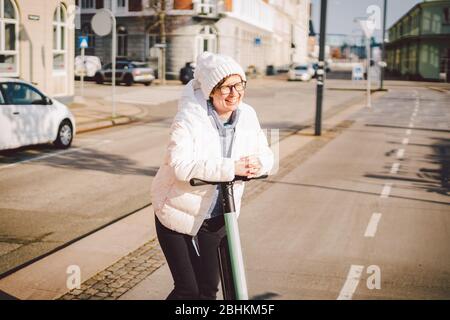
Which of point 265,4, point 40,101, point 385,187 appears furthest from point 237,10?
point 385,187

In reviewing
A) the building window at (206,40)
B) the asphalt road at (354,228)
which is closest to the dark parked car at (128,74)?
the building window at (206,40)

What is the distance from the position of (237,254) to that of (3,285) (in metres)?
2.92

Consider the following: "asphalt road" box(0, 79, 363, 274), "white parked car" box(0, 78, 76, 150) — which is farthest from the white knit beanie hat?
"white parked car" box(0, 78, 76, 150)

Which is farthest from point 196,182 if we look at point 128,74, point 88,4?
point 88,4

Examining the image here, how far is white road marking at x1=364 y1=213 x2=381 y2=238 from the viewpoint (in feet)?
23.7

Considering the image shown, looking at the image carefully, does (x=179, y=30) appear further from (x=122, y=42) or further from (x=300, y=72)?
(x=300, y=72)

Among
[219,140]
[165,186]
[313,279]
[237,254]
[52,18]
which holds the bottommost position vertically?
[313,279]

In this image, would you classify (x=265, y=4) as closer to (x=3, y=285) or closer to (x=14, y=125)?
(x=14, y=125)

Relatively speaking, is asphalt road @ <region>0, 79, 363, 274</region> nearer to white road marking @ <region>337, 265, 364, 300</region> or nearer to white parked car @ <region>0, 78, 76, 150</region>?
white parked car @ <region>0, 78, 76, 150</region>

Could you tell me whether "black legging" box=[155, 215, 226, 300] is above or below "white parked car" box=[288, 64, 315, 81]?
below

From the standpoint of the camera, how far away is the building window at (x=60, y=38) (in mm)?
22594

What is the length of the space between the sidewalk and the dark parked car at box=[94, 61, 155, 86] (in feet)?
107

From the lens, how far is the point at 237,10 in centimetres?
5362

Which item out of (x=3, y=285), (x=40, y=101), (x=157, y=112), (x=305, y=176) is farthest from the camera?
(x=157, y=112)
